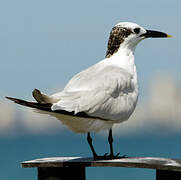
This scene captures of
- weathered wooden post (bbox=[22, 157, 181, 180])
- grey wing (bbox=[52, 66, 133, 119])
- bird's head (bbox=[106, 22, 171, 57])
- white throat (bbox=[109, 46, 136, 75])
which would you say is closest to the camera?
weathered wooden post (bbox=[22, 157, 181, 180])

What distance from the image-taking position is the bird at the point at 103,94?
18.4 ft

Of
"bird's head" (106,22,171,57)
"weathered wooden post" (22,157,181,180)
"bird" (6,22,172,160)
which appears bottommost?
"weathered wooden post" (22,157,181,180)

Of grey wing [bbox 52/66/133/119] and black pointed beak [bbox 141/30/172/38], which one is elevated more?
black pointed beak [bbox 141/30/172/38]

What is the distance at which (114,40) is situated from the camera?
6.66m

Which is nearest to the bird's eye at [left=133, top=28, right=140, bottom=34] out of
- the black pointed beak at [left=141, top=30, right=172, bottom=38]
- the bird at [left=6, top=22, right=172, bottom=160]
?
the bird at [left=6, top=22, right=172, bottom=160]

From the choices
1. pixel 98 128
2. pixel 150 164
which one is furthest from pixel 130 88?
pixel 150 164

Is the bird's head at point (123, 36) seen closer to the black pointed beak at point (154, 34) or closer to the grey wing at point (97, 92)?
the black pointed beak at point (154, 34)

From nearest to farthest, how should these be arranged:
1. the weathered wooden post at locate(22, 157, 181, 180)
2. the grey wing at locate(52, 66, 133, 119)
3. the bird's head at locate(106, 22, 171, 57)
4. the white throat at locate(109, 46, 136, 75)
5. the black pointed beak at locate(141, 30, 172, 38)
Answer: the weathered wooden post at locate(22, 157, 181, 180), the grey wing at locate(52, 66, 133, 119), the white throat at locate(109, 46, 136, 75), the bird's head at locate(106, 22, 171, 57), the black pointed beak at locate(141, 30, 172, 38)

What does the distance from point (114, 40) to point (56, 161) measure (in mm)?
1594

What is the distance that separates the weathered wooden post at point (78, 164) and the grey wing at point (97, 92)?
501 mm

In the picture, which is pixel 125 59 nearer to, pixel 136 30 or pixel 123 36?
pixel 123 36

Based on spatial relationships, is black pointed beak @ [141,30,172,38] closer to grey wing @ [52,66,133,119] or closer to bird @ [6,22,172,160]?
bird @ [6,22,172,160]

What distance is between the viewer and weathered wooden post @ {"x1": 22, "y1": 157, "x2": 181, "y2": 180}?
5590 millimetres

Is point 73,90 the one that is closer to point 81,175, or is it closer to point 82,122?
point 82,122
